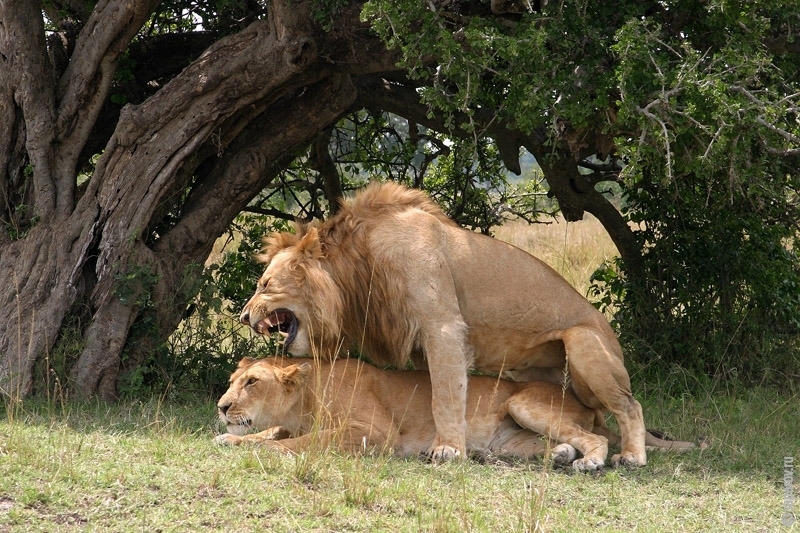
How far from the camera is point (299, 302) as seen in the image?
6.22 meters

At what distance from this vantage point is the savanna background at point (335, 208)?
194 inches

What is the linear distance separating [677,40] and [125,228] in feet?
12.4

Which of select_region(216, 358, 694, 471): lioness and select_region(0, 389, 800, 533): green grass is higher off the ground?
select_region(216, 358, 694, 471): lioness

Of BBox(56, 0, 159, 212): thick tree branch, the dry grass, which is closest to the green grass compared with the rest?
BBox(56, 0, 159, 212): thick tree branch

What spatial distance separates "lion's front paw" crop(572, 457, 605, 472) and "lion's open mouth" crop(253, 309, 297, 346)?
5.75ft

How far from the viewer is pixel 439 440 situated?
5934 millimetres

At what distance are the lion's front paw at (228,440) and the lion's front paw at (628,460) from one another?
2038mm

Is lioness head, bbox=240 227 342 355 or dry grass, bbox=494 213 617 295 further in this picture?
dry grass, bbox=494 213 617 295

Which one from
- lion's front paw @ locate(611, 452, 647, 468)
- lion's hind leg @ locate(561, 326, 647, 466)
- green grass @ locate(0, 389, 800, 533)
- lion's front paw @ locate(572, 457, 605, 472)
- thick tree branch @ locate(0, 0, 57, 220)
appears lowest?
green grass @ locate(0, 389, 800, 533)

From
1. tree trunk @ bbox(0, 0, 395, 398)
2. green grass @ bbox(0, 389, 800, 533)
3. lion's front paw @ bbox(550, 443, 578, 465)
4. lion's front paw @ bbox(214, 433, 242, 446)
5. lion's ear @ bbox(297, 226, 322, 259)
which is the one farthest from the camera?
tree trunk @ bbox(0, 0, 395, 398)

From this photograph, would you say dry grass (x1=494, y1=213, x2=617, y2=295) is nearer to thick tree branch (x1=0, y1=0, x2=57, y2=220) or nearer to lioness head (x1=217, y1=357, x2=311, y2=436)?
thick tree branch (x1=0, y1=0, x2=57, y2=220)

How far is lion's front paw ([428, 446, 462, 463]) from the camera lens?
227 inches

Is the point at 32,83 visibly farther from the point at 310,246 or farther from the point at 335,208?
the point at 335,208

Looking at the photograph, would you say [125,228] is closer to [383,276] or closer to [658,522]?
[383,276]
